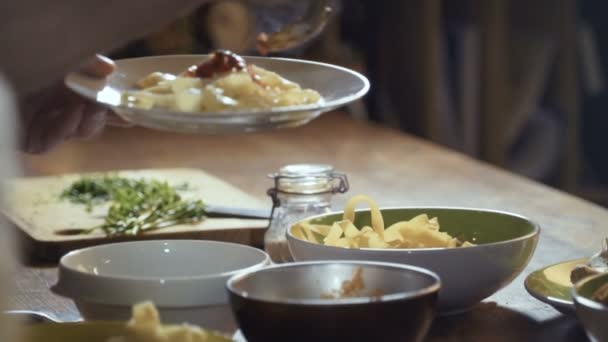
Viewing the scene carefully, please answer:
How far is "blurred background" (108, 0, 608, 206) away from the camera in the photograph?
332 centimetres

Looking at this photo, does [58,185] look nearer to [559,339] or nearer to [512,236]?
[512,236]

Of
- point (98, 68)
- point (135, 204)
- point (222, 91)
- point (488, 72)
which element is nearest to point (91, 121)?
point (135, 204)

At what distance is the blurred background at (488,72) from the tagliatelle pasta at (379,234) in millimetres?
1977

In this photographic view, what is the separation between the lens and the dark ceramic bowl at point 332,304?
91 cm

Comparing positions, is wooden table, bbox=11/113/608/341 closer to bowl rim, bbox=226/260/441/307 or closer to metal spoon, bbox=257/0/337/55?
bowl rim, bbox=226/260/441/307

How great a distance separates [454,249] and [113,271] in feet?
1.04

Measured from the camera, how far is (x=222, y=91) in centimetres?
109

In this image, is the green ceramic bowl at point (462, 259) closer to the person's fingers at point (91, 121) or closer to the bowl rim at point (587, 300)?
the bowl rim at point (587, 300)

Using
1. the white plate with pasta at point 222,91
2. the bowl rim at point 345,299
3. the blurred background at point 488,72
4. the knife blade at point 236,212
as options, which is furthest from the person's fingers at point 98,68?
the blurred background at point 488,72

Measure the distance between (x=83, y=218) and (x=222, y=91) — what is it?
0.59 m

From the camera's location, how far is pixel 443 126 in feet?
11.0

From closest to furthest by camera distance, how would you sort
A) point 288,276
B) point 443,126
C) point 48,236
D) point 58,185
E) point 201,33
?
point 288,276 < point 48,236 < point 58,185 < point 201,33 < point 443,126

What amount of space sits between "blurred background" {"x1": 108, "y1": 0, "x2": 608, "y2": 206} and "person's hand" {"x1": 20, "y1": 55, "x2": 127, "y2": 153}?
1739 mm

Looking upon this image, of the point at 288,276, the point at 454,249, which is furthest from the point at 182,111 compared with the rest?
the point at 454,249
